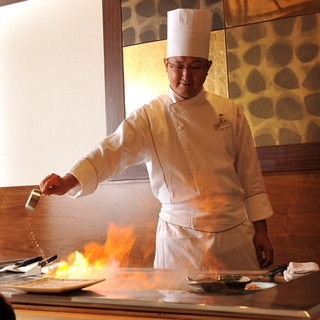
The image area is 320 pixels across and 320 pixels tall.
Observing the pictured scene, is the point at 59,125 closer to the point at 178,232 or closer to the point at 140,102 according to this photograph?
the point at 140,102

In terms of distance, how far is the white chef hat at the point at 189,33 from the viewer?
290 centimetres

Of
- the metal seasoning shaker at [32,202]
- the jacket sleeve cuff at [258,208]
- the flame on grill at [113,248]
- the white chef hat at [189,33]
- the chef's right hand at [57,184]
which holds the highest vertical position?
the white chef hat at [189,33]

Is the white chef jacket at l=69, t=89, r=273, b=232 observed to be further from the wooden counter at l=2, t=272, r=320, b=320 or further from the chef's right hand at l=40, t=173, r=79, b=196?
the wooden counter at l=2, t=272, r=320, b=320

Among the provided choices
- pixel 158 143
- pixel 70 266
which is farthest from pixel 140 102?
pixel 70 266

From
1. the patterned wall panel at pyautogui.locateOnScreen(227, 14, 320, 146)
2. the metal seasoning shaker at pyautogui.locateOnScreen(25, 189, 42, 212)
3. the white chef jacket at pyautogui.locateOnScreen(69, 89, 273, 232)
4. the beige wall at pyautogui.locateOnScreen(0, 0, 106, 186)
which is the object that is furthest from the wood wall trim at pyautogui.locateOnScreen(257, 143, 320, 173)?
the metal seasoning shaker at pyautogui.locateOnScreen(25, 189, 42, 212)

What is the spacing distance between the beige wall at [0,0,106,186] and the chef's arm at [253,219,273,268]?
5.57ft

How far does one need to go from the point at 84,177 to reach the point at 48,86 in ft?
7.03

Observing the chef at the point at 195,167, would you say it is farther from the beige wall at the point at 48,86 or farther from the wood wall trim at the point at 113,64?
the beige wall at the point at 48,86

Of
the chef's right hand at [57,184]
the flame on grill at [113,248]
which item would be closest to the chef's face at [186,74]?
the chef's right hand at [57,184]

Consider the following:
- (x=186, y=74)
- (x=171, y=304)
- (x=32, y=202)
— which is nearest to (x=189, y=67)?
(x=186, y=74)

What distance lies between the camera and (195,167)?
2.73 meters

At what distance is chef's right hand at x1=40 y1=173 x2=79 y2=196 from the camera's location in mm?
2303

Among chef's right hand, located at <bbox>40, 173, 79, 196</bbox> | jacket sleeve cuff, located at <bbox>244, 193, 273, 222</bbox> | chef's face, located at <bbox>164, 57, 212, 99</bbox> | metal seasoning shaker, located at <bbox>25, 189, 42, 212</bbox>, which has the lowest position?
jacket sleeve cuff, located at <bbox>244, 193, 273, 222</bbox>

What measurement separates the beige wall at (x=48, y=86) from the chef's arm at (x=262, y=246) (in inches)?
66.9
